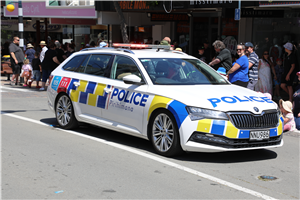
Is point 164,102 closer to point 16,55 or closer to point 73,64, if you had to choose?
point 73,64

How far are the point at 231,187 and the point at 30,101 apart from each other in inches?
370

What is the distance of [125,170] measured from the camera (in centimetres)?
569

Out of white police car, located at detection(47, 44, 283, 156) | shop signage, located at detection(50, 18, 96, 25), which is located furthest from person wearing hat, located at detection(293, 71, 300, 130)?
shop signage, located at detection(50, 18, 96, 25)

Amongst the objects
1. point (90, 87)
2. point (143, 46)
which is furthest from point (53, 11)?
point (90, 87)

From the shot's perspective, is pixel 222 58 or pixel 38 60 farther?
pixel 38 60

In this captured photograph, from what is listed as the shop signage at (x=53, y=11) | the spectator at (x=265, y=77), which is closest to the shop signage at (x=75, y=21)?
the shop signage at (x=53, y=11)

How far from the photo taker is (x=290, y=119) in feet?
28.9

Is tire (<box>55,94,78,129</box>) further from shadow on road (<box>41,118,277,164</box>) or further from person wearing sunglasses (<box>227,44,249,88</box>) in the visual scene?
person wearing sunglasses (<box>227,44,249,88</box>)

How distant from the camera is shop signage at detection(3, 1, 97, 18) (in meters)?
19.9

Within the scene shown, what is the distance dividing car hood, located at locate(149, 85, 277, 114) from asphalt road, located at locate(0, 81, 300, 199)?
2.89ft

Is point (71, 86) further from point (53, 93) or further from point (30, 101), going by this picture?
point (30, 101)

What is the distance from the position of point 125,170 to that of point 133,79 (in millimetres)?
1656

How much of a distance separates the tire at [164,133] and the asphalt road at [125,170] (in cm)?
15

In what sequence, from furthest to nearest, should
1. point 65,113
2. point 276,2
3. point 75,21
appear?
1. point 75,21
2. point 276,2
3. point 65,113
